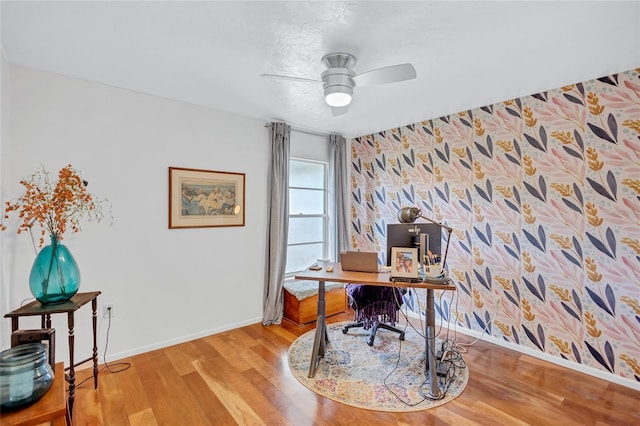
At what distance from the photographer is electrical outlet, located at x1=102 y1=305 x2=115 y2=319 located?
8.65 ft

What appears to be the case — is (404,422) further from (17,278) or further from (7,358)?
(17,278)

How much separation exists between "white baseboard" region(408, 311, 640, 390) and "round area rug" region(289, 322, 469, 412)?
55 centimetres

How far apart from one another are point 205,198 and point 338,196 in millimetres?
1898

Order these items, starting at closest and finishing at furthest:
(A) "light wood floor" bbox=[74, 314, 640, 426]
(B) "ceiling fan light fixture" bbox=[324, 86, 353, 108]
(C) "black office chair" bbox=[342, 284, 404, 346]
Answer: (A) "light wood floor" bbox=[74, 314, 640, 426], (B) "ceiling fan light fixture" bbox=[324, 86, 353, 108], (C) "black office chair" bbox=[342, 284, 404, 346]

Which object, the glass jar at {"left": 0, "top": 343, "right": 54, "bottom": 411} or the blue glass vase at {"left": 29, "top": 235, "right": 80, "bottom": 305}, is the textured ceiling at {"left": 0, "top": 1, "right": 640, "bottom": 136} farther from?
the glass jar at {"left": 0, "top": 343, "right": 54, "bottom": 411}

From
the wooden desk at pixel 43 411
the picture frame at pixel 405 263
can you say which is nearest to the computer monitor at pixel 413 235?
the picture frame at pixel 405 263

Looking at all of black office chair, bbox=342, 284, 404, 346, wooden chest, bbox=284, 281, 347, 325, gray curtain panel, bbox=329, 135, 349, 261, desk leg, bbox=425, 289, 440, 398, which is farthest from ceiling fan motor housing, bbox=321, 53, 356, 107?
wooden chest, bbox=284, 281, 347, 325

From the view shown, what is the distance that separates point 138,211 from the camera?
9.24 ft

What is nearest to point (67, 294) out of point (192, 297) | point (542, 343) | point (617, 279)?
point (192, 297)

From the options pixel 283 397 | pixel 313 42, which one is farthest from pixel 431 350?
pixel 313 42

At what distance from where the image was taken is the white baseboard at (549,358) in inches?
93.8

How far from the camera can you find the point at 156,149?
2.90m

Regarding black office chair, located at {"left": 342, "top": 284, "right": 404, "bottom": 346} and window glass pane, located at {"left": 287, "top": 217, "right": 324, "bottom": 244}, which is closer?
black office chair, located at {"left": 342, "top": 284, "right": 404, "bottom": 346}

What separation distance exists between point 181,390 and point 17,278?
1.53 meters
